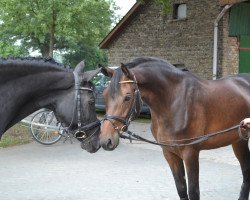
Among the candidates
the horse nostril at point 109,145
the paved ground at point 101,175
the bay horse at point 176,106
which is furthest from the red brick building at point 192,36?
the horse nostril at point 109,145

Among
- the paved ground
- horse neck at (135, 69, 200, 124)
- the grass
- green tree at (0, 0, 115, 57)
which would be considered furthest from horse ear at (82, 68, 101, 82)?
green tree at (0, 0, 115, 57)

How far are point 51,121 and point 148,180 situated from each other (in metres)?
4.73

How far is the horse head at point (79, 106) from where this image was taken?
3.55 metres

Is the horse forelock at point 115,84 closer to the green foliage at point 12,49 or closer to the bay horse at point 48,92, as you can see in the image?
the bay horse at point 48,92

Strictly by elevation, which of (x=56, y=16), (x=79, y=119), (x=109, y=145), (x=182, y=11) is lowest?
(x=109, y=145)

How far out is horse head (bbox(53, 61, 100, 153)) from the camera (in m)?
3.55

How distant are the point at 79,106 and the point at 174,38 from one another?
17.5 metres

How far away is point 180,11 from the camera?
2059cm

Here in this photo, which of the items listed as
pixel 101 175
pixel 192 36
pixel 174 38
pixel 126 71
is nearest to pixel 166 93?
pixel 126 71

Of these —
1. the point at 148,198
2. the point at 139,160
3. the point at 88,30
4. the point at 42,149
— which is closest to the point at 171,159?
the point at 148,198

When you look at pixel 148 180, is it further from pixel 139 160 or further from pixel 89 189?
pixel 139 160

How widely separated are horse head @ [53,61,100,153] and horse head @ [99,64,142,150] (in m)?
0.48

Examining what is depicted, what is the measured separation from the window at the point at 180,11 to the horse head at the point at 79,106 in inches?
672

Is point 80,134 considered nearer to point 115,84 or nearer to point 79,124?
point 79,124
